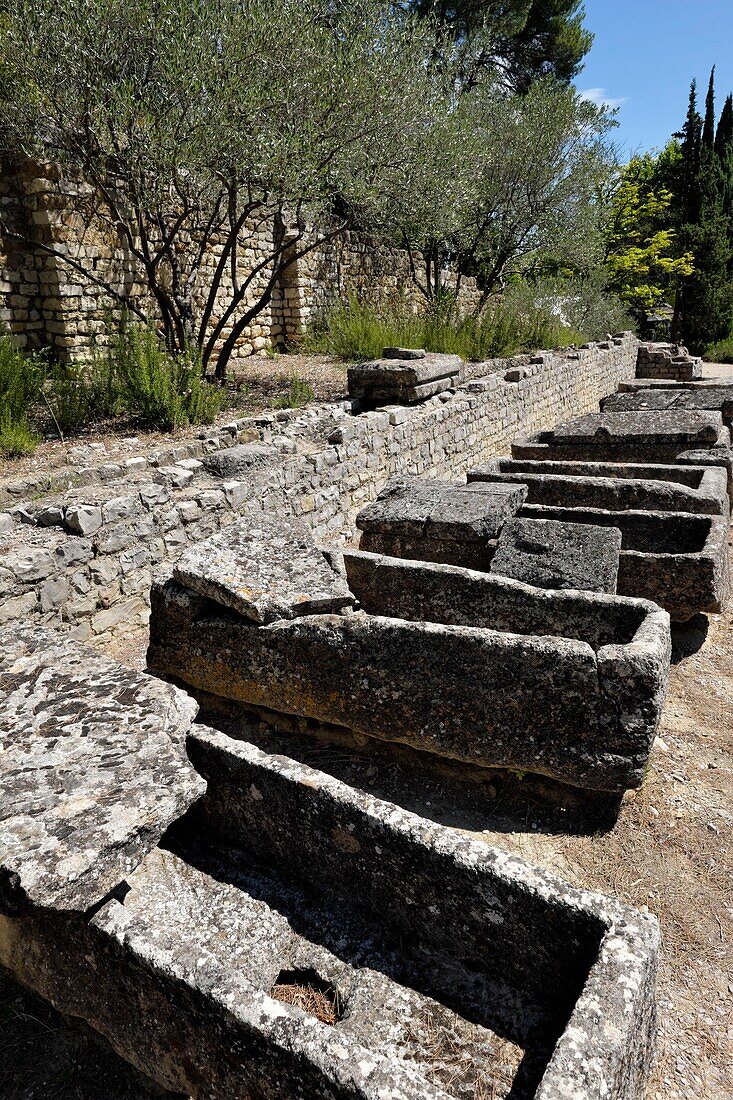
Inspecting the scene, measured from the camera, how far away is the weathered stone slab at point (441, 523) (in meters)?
5.10

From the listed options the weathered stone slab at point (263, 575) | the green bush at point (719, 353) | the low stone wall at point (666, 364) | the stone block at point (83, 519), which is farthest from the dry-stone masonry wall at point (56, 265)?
the green bush at point (719, 353)

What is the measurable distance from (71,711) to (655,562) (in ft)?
12.6

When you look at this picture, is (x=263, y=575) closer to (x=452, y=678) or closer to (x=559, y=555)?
(x=452, y=678)

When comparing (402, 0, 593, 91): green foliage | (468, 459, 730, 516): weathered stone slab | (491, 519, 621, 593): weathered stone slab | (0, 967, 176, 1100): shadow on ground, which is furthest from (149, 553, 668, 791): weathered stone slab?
(402, 0, 593, 91): green foliage

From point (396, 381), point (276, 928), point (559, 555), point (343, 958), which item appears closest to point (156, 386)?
point (396, 381)

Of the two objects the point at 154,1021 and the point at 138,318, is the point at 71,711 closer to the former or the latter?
the point at 154,1021

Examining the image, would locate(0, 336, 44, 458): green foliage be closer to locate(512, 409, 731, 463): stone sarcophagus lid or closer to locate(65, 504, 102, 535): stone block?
locate(65, 504, 102, 535): stone block

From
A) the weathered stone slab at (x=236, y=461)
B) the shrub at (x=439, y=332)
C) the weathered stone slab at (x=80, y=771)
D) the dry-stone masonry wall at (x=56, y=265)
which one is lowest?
the weathered stone slab at (x=80, y=771)

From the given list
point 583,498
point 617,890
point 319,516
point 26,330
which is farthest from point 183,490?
point 26,330

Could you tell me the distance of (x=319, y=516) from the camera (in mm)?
6609

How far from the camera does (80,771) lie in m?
2.32

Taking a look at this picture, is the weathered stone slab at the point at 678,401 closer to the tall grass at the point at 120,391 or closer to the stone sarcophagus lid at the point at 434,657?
the tall grass at the point at 120,391

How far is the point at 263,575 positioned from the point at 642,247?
3056cm

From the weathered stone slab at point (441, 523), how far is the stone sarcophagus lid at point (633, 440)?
2.52 meters
